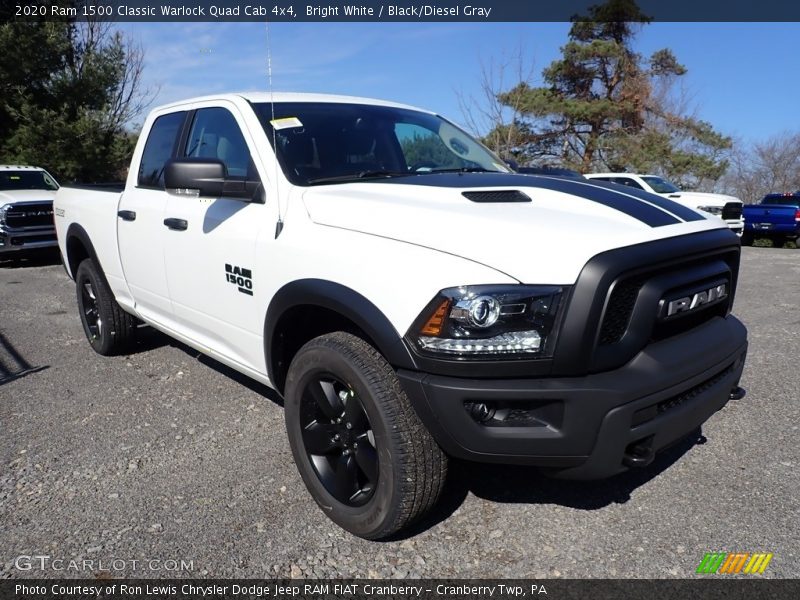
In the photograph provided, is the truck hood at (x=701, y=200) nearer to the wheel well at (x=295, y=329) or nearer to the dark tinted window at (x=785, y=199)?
the dark tinted window at (x=785, y=199)

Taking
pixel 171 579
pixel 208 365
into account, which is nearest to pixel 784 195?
pixel 208 365

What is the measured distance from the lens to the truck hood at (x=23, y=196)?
1069 centimetres

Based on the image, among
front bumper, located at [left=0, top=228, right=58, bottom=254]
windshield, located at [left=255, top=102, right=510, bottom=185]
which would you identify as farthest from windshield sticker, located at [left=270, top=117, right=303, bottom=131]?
front bumper, located at [left=0, top=228, right=58, bottom=254]

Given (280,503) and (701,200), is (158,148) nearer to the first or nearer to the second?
(280,503)

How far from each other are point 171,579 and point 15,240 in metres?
10.3

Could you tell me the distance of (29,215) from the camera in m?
10.8

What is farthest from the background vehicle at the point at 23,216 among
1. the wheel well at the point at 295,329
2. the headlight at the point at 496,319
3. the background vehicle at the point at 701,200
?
the background vehicle at the point at 701,200

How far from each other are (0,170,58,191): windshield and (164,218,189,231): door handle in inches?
401

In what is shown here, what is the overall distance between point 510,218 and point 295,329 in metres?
1.20

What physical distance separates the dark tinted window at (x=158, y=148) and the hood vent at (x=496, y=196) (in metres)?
2.22

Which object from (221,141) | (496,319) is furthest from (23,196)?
(496,319)

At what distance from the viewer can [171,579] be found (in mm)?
2316

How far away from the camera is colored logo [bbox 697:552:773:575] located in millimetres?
2326

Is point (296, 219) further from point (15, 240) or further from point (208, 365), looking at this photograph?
point (15, 240)
